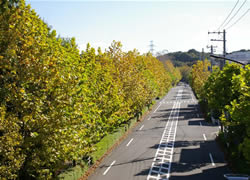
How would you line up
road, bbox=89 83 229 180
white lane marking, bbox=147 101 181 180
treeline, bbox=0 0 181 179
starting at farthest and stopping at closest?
road, bbox=89 83 229 180 → white lane marking, bbox=147 101 181 180 → treeline, bbox=0 0 181 179

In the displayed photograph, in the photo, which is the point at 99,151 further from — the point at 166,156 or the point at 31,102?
the point at 31,102

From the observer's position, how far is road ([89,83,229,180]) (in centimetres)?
1695

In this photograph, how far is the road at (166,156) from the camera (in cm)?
1695

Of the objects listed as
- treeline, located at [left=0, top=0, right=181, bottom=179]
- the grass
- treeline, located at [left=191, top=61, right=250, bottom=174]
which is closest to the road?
the grass

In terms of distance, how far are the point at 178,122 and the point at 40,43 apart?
2810cm

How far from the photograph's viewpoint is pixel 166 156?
2058 cm

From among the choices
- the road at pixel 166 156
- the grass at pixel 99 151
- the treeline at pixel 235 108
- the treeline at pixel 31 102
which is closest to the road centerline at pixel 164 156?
the road at pixel 166 156

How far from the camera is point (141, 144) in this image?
24938 mm

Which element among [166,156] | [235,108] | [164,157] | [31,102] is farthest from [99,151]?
[235,108]

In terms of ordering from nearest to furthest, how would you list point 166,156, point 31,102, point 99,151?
point 31,102
point 99,151
point 166,156

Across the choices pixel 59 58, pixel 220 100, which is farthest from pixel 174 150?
pixel 59 58

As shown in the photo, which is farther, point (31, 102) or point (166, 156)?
point (166, 156)

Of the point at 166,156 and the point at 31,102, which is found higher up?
the point at 31,102

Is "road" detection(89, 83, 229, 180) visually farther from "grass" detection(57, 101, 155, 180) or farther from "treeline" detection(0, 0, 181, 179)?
"treeline" detection(0, 0, 181, 179)
